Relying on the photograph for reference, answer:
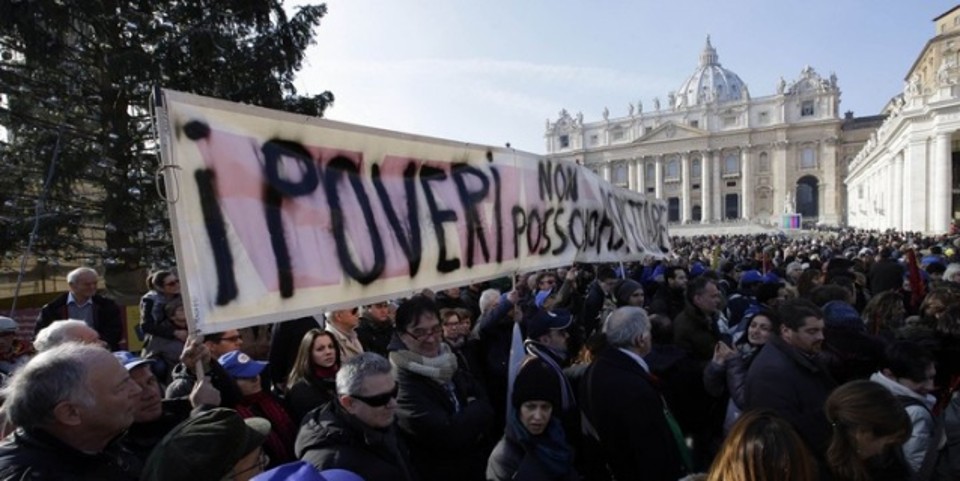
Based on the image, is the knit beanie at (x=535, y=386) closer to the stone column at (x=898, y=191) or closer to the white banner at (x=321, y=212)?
the white banner at (x=321, y=212)

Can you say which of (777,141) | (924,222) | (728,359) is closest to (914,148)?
(924,222)

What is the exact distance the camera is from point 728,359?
3.21 m

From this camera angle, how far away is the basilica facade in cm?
7712

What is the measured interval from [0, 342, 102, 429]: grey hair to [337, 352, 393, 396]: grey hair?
2.66ft

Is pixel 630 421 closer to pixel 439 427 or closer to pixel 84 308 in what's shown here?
pixel 439 427

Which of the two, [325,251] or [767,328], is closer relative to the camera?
[325,251]

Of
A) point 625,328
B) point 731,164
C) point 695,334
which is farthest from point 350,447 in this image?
point 731,164

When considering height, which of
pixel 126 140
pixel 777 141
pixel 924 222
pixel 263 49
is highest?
pixel 777 141

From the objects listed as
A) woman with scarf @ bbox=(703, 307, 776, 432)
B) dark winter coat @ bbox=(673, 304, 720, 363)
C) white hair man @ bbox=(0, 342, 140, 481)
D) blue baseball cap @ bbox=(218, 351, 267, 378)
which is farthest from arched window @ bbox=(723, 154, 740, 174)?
white hair man @ bbox=(0, 342, 140, 481)

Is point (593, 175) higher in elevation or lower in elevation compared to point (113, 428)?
higher

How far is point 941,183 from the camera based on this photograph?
28906 millimetres

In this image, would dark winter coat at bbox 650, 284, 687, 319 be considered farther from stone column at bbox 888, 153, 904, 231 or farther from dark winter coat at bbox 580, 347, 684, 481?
stone column at bbox 888, 153, 904, 231

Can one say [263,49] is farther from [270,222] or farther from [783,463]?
[783,463]

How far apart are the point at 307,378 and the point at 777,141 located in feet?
290
